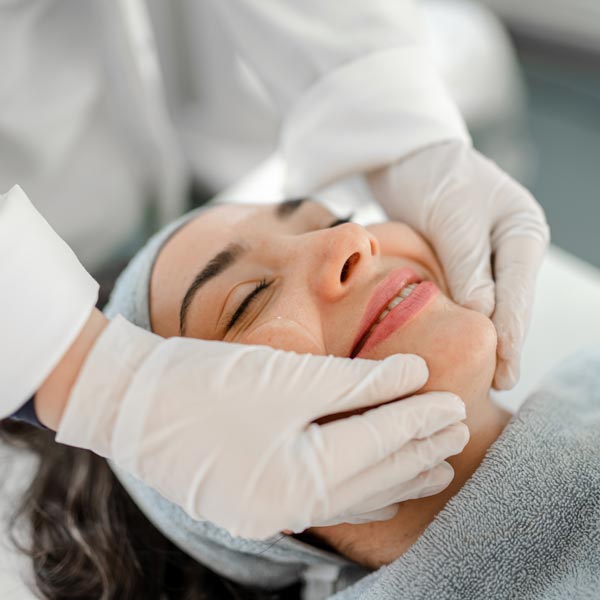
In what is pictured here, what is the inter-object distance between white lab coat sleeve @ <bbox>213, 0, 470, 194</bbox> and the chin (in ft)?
1.71

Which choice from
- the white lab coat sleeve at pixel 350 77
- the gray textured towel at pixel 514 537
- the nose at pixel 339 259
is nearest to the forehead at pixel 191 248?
the nose at pixel 339 259

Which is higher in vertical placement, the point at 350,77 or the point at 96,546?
the point at 350,77

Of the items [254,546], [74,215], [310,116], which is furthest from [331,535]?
[74,215]

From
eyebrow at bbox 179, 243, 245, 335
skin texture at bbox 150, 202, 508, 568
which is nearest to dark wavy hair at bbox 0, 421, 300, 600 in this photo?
skin texture at bbox 150, 202, 508, 568

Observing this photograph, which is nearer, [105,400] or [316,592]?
[105,400]

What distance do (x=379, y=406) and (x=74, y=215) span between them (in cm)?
104

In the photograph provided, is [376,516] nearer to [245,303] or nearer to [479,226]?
[245,303]

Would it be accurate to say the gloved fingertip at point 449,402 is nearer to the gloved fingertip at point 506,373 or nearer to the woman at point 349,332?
the woman at point 349,332

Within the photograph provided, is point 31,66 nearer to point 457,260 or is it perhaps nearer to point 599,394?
point 457,260

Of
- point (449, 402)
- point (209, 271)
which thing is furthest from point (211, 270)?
point (449, 402)

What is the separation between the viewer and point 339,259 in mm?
892

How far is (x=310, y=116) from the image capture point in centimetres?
137

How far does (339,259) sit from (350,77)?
1.89ft

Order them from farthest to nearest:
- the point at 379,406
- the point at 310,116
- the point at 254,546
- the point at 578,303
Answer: the point at 578,303 < the point at 310,116 < the point at 254,546 < the point at 379,406
